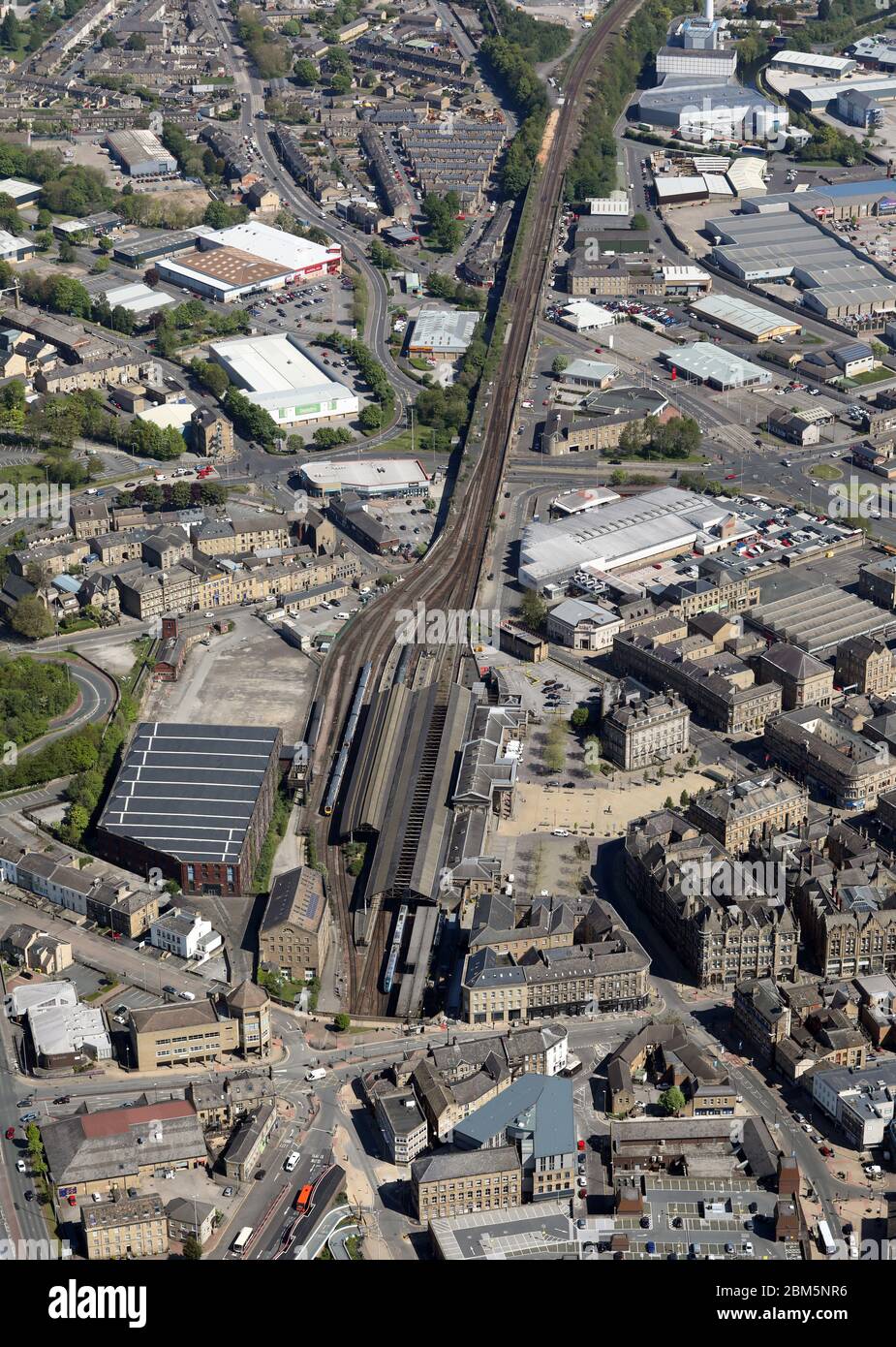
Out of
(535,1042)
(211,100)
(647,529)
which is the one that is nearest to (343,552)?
(647,529)

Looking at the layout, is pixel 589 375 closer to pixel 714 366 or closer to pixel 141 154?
pixel 714 366

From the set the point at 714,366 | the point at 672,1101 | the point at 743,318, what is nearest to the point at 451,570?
the point at 714,366

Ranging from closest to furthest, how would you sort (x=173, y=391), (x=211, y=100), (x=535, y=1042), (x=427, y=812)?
(x=535, y=1042) < (x=427, y=812) < (x=173, y=391) < (x=211, y=100)

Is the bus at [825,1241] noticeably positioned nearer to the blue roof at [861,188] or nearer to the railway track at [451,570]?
the railway track at [451,570]

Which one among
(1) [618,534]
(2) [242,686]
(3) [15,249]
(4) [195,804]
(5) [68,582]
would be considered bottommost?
(2) [242,686]

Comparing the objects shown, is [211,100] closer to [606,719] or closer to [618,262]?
[618,262]

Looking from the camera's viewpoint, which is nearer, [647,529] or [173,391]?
[647,529]

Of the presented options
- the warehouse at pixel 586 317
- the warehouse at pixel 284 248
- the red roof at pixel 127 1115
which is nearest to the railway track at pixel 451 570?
the warehouse at pixel 586 317
